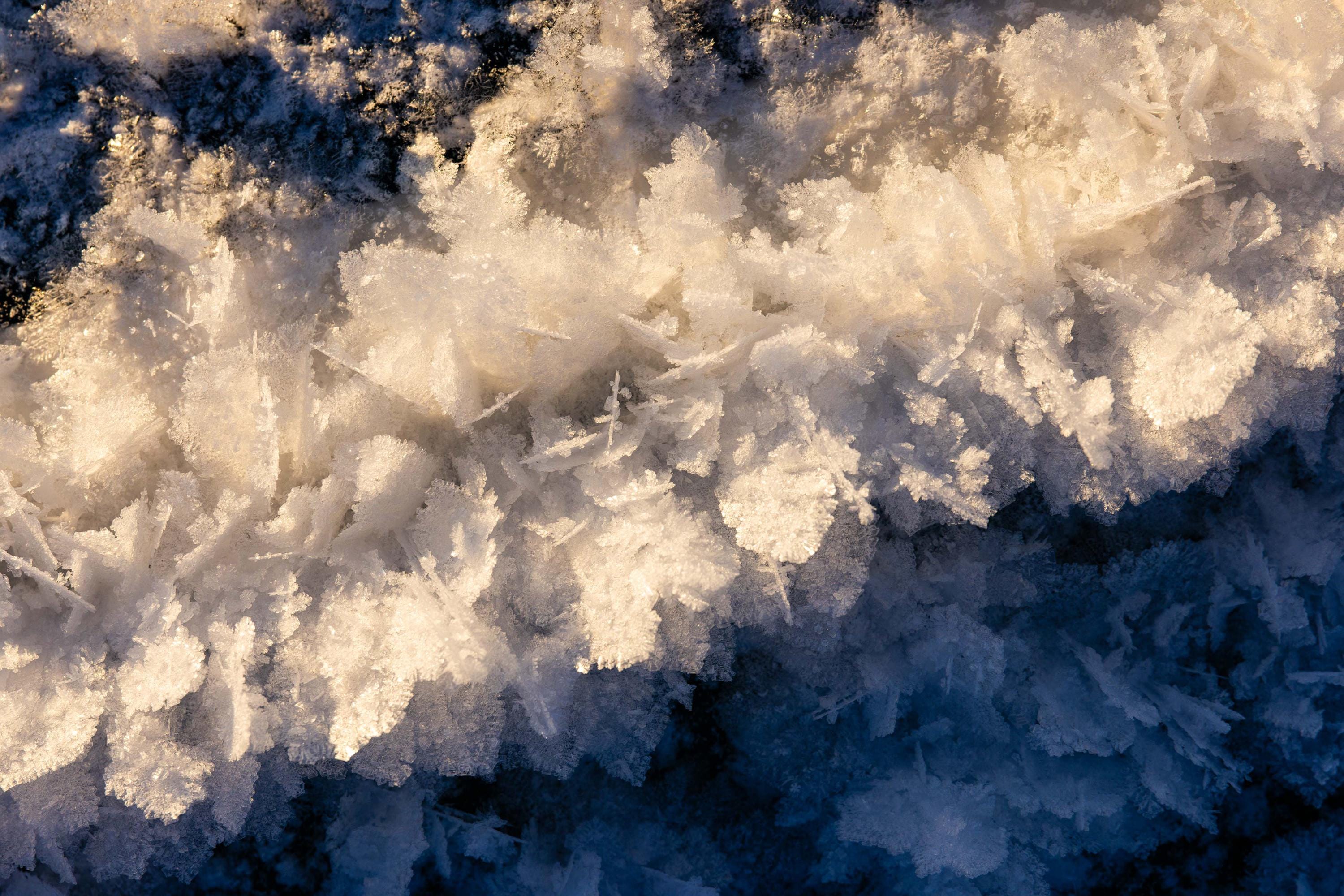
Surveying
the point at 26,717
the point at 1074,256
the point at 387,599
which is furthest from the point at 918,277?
the point at 26,717

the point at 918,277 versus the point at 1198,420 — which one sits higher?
the point at 918,277

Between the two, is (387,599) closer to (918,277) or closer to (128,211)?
(128,211)

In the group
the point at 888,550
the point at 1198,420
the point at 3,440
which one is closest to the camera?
the point at 3,440

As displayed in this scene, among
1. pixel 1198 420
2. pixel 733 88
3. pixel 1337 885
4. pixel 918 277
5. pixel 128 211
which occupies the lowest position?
pixel 1337 885

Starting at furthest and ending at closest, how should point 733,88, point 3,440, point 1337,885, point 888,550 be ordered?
point 1337,885 < point 888,550 < point 733,88 < point 3,440

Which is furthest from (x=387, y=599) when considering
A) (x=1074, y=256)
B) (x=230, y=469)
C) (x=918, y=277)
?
(x=1074, y=256)

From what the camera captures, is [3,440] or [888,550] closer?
[3,440]
